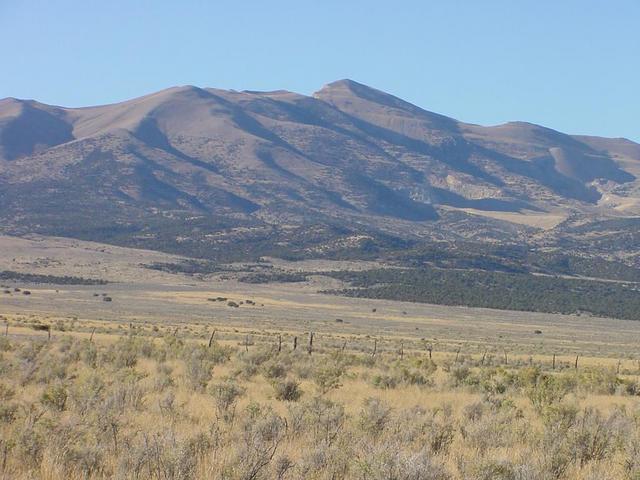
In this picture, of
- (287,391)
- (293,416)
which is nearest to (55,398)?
(293,416)

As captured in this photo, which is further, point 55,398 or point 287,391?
point 287,391

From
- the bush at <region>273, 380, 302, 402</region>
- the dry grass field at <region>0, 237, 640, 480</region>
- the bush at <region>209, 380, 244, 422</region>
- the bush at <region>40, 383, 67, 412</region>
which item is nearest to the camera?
the dry grass field at <region>0, 237, 640, 480</region>

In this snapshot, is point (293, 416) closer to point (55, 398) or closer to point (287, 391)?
point (55, 398)

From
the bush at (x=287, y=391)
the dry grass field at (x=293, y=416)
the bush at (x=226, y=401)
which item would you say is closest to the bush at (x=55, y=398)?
the dry grass field at (x=293, y=416)

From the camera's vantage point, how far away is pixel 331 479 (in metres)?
10.2

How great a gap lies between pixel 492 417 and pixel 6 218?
17623 centimetres

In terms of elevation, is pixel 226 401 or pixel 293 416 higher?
pixel 293 416

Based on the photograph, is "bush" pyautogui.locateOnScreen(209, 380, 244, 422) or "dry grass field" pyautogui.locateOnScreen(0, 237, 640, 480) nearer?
"dry grass field" pyautogui.locateOnScreen(0, 237, 640, 480)

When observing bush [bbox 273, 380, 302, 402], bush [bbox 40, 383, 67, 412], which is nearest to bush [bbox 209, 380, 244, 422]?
bush [bbox 273, 380, 302, 402]

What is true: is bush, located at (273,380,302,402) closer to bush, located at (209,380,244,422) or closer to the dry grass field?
the dry grass field

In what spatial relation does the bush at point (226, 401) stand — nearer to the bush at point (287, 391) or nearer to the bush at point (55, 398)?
the bush at point (287, 391)

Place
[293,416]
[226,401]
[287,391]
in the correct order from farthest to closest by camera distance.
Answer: [287,391] → [226,401] → [293,416]

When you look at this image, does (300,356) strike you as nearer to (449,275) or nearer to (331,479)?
(331,479)

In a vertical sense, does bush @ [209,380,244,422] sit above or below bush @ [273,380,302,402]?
above
